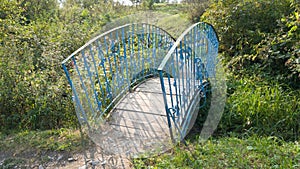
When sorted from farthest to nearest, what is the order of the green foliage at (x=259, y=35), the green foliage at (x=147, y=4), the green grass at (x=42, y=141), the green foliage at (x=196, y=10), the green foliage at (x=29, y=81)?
the green foliage at (x=147, y=4) < the green foliage at (x=196, y=10) < the green foliage at (x=259, y=35) < the green foliage at (x=29, y=81) < the green grass at (x=42, y=141)

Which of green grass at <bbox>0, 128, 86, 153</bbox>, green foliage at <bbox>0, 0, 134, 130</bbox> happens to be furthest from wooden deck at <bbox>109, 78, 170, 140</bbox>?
green foliage at <bbox>0, 0, 134, 130</bbox>

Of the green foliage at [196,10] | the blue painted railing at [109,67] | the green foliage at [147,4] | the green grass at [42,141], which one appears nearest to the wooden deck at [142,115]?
the blue painted railing at [109,67]

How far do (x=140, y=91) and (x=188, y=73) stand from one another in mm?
1038

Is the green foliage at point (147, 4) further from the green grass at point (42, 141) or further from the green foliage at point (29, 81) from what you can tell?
the green grass at point (42, 141)

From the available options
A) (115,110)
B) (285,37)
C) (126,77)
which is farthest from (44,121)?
(285,37)

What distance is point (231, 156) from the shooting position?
2725mm

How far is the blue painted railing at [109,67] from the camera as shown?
300 cm

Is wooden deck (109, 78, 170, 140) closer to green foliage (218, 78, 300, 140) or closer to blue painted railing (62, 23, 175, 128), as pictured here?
blue painted railing (62, 23, 175, 128)

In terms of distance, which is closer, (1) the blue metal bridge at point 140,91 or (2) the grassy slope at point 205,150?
(2) the grassy slope at point 205,150

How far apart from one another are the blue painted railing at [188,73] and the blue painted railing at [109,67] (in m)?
0.68

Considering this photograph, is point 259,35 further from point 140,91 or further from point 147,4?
point 147,4

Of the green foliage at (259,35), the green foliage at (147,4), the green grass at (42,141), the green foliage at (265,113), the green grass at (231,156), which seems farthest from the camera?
the green foliage at (147,4)

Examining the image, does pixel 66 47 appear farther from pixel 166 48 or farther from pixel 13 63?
pixel 166 48

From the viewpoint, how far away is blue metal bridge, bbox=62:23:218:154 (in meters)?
2.95
